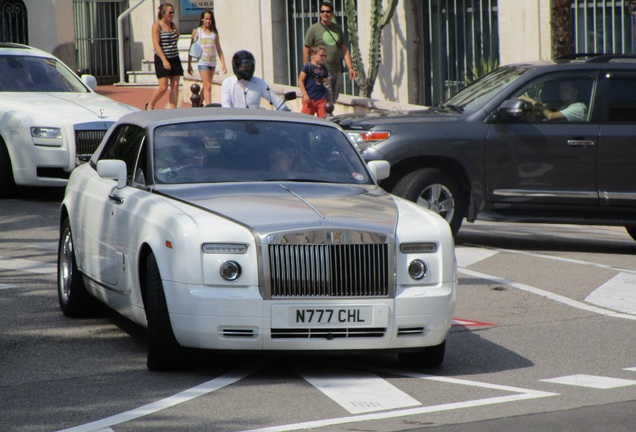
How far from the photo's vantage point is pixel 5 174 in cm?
1648

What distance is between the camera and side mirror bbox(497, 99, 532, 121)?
44.0 feet

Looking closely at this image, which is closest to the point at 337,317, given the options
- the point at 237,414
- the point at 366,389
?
the point at 366,389

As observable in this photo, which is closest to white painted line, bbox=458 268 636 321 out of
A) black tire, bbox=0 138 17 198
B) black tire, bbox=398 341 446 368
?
black tire, bbox=398 341 446 368

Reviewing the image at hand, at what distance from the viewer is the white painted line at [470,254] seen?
42.0 ft

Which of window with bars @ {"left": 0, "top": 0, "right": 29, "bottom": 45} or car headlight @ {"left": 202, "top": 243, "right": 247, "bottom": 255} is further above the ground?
window with bars @ {"left": 0, "top": 0, "right": 29, "bottom": 45}

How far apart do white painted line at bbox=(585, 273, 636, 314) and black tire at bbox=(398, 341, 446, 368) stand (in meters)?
2.75

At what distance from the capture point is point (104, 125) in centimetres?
1609

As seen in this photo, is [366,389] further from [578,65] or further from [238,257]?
[578,65]

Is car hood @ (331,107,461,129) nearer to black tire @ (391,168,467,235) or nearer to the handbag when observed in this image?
black tire @ (391,168,467,235)

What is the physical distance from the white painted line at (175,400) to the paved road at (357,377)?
0.03ft

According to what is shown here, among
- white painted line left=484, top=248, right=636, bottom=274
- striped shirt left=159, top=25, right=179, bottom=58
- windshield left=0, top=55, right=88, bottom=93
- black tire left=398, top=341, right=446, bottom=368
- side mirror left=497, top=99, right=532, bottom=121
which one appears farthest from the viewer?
striped shirt left=159, top=25, right=179, bottom=58

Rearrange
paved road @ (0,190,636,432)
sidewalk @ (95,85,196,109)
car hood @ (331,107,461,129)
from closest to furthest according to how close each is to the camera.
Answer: paved road @ (0,190,636,432), car hood @ (331,107,461,129), sidewalk @ (95,85,196,109)

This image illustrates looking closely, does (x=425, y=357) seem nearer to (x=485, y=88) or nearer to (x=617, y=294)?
(x=617, y=294)

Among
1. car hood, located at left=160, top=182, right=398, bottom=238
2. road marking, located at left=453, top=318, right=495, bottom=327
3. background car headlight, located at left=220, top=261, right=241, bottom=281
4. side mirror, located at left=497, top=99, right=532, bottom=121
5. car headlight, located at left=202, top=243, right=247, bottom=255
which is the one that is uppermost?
side mirror, located at left=497, top=99, right=532, bottom=121
